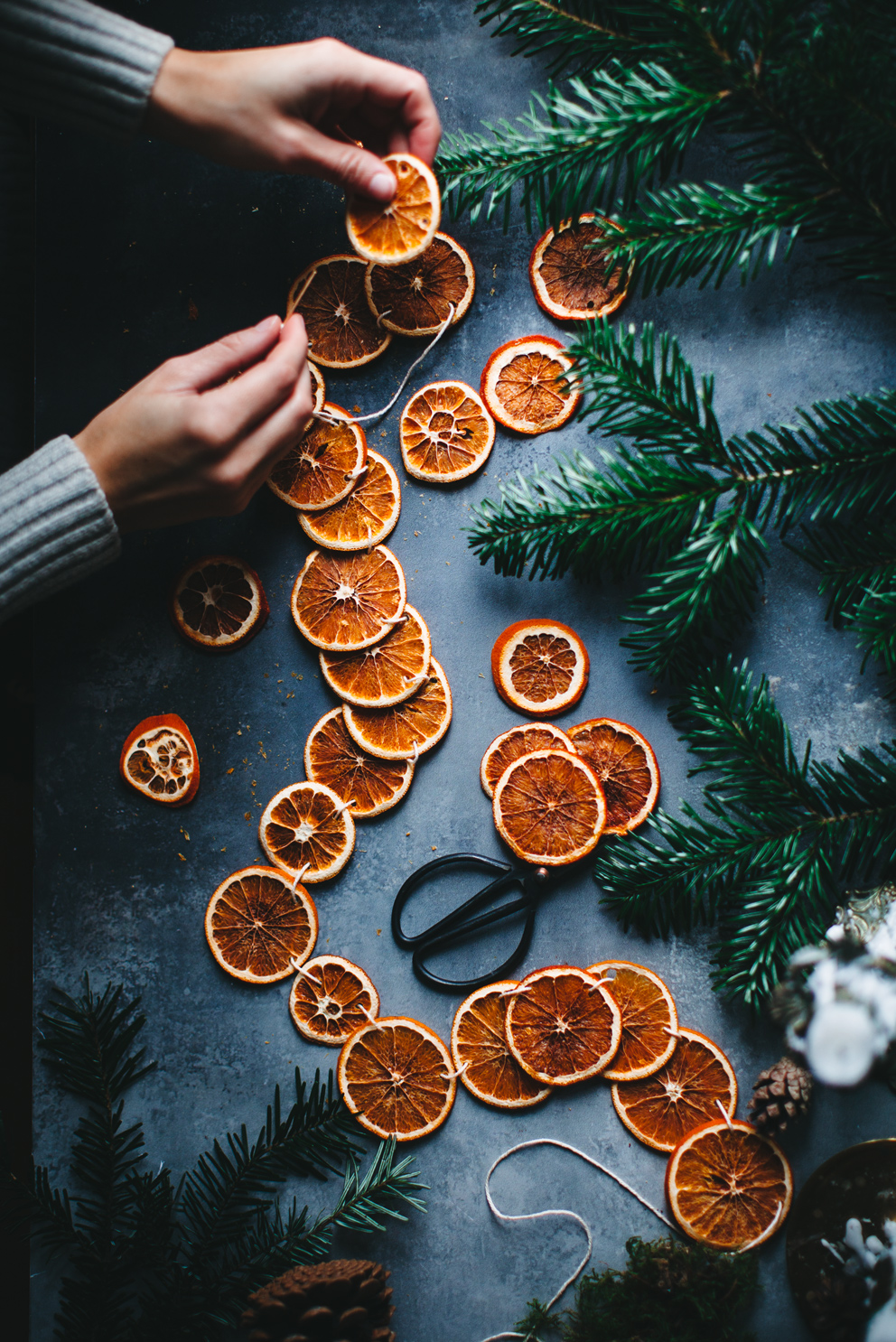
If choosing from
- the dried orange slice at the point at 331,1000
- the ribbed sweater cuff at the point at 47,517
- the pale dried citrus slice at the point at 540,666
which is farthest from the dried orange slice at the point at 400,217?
the dried orange slice at the point at 331,1000

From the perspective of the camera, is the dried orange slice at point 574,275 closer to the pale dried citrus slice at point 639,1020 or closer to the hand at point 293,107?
the hand at point 293,107

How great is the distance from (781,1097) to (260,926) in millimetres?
1301

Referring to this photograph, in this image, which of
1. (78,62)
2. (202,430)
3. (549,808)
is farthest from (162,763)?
(78,62)

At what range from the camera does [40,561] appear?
174cm

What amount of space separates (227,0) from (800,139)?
4.83 ft

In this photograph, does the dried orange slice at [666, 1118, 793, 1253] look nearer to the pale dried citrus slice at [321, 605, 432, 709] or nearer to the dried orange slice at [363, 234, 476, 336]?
the pale dried citrus slice at [321, 605, 432, 709]

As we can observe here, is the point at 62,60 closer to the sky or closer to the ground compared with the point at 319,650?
closer to the sky

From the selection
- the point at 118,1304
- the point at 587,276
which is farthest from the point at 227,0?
the point at 118,1304

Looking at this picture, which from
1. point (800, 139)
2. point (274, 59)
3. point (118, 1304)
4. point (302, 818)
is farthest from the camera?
point (302, 818)

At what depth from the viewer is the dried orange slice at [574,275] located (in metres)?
1.96

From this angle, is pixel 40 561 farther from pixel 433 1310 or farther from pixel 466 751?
pixel 433 1310

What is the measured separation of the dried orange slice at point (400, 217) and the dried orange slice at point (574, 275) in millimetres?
325

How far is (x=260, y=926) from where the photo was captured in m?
2.00

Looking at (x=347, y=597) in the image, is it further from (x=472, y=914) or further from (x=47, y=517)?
(x=472, y=914)
